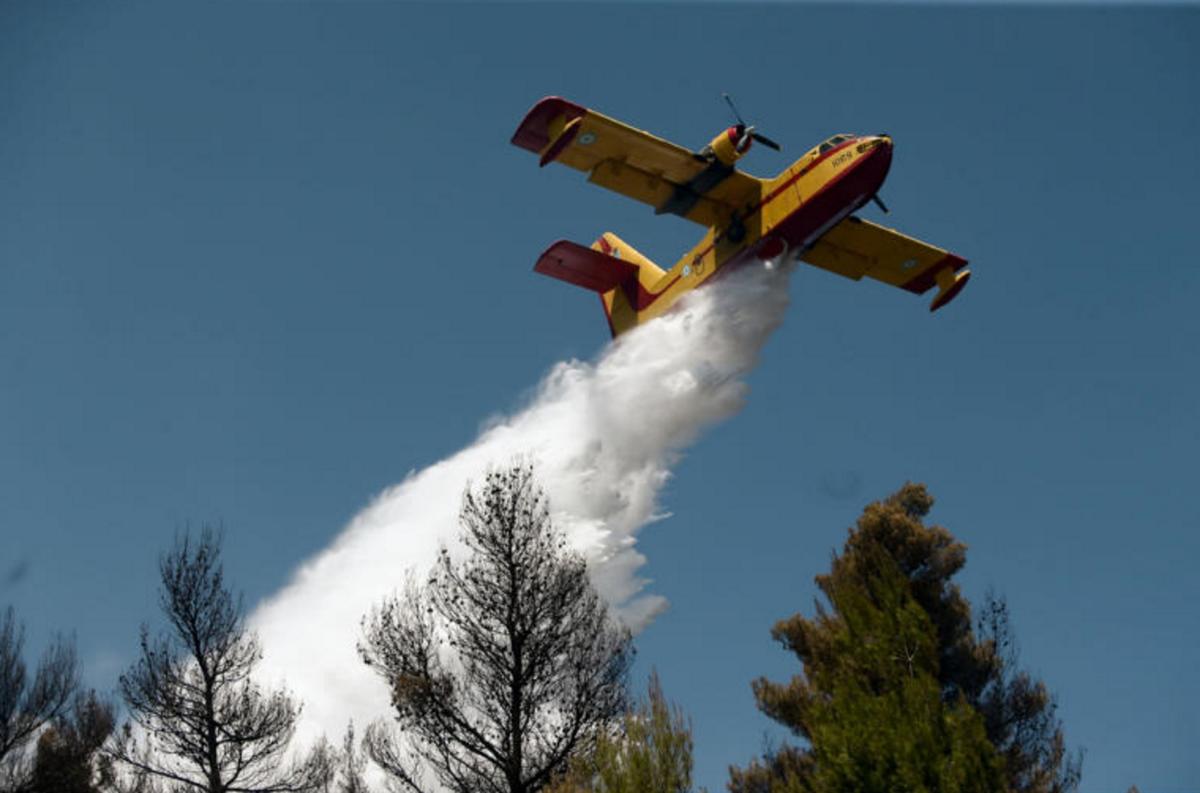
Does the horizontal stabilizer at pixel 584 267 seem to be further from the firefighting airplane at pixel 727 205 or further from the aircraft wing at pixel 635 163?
the aircraft wing at pixel 635 163

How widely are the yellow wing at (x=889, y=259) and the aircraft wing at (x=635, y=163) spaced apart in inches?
174

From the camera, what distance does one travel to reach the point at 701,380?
30578mm

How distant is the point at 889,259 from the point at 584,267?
9.58 metres

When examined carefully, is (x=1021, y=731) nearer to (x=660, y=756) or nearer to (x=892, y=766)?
(x=892, y=766)

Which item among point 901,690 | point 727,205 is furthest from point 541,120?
point 901,690

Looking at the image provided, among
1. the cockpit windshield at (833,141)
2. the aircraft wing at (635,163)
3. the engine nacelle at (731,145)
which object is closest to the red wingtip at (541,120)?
the aircraft wing at (635,163)

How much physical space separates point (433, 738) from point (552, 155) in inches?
588

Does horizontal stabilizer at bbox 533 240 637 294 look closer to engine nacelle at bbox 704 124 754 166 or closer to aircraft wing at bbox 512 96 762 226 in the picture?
aircraft wing at bbox 512 96 762 226

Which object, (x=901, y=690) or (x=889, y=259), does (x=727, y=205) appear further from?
(x=901, y=690)

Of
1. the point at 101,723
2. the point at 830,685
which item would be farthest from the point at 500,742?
the point at 101,723

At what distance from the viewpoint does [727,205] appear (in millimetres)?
30578

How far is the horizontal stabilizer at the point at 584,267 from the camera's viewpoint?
3322cm

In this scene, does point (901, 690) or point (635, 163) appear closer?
point (901, 690)

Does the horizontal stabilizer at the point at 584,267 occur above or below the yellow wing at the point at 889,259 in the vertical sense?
above
